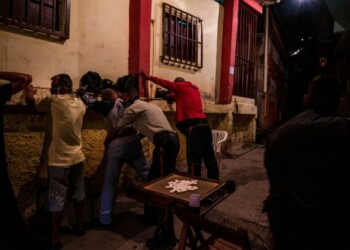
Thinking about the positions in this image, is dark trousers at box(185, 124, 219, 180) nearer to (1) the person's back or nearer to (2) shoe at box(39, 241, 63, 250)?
(2) shoe at box(39, 241, 63, 250)

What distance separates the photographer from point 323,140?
5.88ft

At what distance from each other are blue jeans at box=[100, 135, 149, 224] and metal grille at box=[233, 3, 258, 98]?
576cm

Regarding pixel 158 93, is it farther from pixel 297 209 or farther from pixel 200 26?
pixel 297 209

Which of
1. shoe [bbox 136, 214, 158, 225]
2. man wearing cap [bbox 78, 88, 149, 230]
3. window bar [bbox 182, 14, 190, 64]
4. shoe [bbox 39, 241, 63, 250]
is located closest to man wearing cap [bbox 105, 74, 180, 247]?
man wearing cap [bbox 78, 88, 149, 230]

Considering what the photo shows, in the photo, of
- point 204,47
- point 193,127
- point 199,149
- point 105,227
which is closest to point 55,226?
point 105,227

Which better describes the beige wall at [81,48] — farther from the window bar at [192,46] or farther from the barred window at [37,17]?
the window bar at [192,46]

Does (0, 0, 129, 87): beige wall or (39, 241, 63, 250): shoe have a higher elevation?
(0, 0, 129, 87): beige wall

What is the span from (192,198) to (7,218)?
6.15ft

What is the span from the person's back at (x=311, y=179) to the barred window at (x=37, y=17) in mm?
3775

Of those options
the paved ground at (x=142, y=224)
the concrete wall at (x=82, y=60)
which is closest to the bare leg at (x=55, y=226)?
the paved ground at (x=142, y=224)

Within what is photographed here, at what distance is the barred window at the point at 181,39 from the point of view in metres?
6.35

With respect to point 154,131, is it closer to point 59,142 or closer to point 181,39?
point 59,142

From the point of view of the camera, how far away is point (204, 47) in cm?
772

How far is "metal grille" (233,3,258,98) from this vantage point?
930cm
